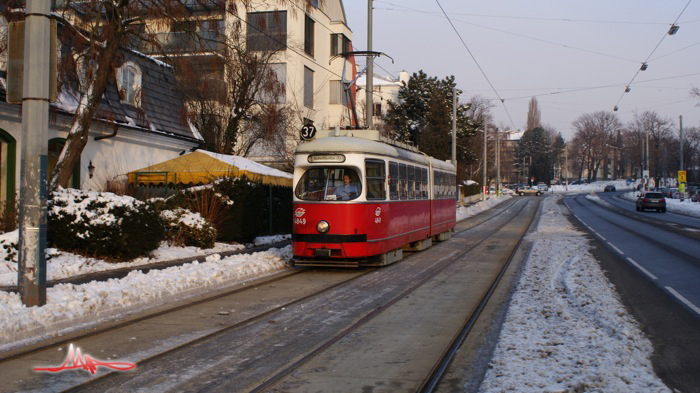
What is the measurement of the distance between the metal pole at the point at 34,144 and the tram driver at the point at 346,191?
20.6ft

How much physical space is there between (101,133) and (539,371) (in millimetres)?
17189

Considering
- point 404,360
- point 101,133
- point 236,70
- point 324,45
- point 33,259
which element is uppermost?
point 324,45

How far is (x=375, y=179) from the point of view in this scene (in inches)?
558

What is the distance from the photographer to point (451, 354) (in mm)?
6996

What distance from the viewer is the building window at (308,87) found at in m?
39.4

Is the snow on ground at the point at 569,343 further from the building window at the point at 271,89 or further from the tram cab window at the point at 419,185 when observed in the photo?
the building window at the point at 271,89

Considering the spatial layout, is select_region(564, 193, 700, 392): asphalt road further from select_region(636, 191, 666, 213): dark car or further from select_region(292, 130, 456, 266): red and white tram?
select_region(636, 191, 666, 213): dark car

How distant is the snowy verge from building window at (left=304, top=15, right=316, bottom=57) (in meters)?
27.6

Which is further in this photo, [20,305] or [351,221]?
[351,221]

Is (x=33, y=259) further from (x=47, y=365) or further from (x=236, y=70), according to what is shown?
(x=236, y=70)

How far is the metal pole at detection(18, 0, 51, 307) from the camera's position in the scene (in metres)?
8.70

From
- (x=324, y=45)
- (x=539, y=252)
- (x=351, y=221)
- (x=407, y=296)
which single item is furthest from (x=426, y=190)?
(x=324, y=45)

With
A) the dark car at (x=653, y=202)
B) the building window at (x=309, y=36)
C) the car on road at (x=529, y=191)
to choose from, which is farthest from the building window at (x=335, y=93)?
the car on road at (x=529, y=191)

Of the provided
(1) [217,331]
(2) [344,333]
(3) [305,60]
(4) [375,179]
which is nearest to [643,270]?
(4) [375,179]
